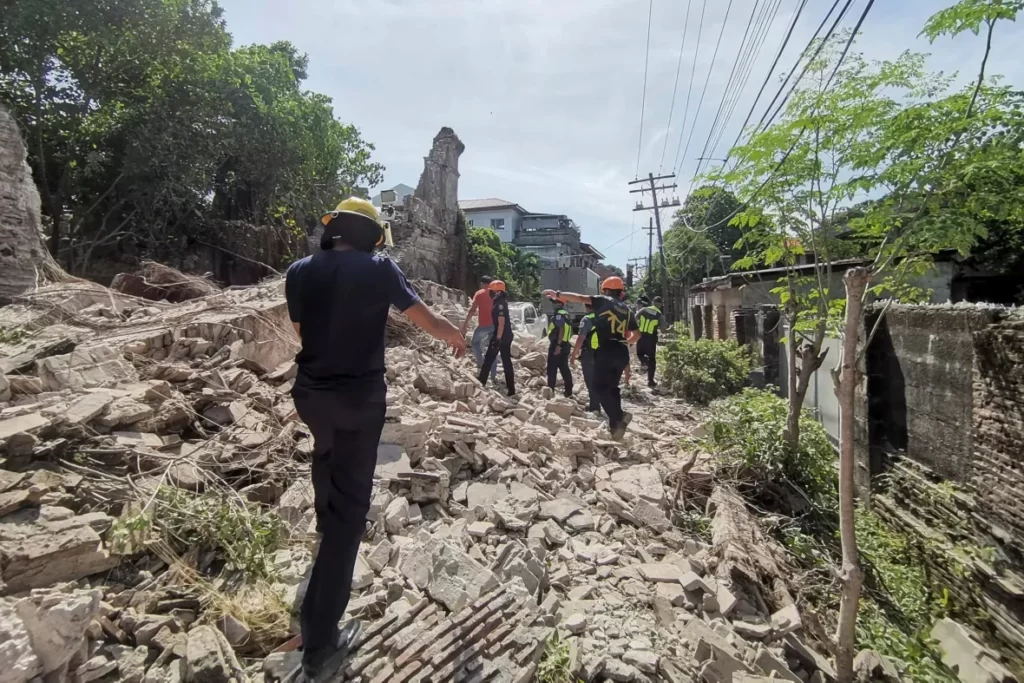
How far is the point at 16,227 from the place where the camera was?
240 inches

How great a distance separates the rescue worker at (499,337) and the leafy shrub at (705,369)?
350 centimetres

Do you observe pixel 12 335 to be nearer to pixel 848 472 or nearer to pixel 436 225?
pixel 848 472

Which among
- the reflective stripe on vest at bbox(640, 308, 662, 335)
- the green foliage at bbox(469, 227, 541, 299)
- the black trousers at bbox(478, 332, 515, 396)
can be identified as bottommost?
the black trousers at bbox(478, 332, 515, 396)

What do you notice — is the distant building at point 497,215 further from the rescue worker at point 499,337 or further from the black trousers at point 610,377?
the black trousers at point 610,377

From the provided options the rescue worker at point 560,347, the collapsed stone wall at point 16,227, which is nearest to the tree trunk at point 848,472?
the rescue worker at point 560,347

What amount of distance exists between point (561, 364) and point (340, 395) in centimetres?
584

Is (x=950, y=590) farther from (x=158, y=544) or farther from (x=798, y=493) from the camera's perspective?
(x=158, y=544)

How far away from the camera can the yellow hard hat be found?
7.55 ft

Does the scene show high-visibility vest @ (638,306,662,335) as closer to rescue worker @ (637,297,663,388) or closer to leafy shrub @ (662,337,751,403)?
rescue worker @ (637,297,663,388)

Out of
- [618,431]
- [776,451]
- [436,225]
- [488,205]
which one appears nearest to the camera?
[776,451]

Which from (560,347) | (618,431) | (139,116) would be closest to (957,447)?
(618,431)

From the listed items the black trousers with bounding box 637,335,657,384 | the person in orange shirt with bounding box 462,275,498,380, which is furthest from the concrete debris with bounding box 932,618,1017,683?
the black trousers with bounding box 637,335,657,384

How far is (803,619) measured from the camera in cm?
319

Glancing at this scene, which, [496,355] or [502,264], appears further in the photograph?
[502,264]
